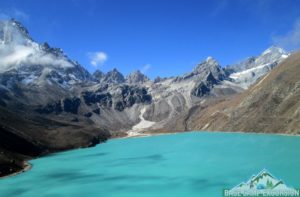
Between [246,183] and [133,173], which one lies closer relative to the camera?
[246,183]

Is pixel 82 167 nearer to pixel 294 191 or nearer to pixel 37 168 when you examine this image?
pixel 37 168

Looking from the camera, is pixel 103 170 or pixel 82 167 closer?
pixel 103 170

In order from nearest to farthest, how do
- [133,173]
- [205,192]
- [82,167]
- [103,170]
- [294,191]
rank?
[294,191]
[205,192]
[133,173]
[103,170]
[82,167]

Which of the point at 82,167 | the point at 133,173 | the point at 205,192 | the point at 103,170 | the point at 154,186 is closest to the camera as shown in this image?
the point at 205,192

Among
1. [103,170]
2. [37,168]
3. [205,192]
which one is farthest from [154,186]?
[37,168]

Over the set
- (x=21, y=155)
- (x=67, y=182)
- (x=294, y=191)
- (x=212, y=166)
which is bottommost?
(x=294, y=191)

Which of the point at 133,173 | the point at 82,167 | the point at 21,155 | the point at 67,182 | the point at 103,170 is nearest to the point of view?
A: the point at 67,182

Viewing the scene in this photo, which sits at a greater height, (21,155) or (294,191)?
(21,155)

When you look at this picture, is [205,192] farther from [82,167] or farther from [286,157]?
[82,167]

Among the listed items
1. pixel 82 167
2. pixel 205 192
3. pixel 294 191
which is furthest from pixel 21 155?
pixel 294 191
